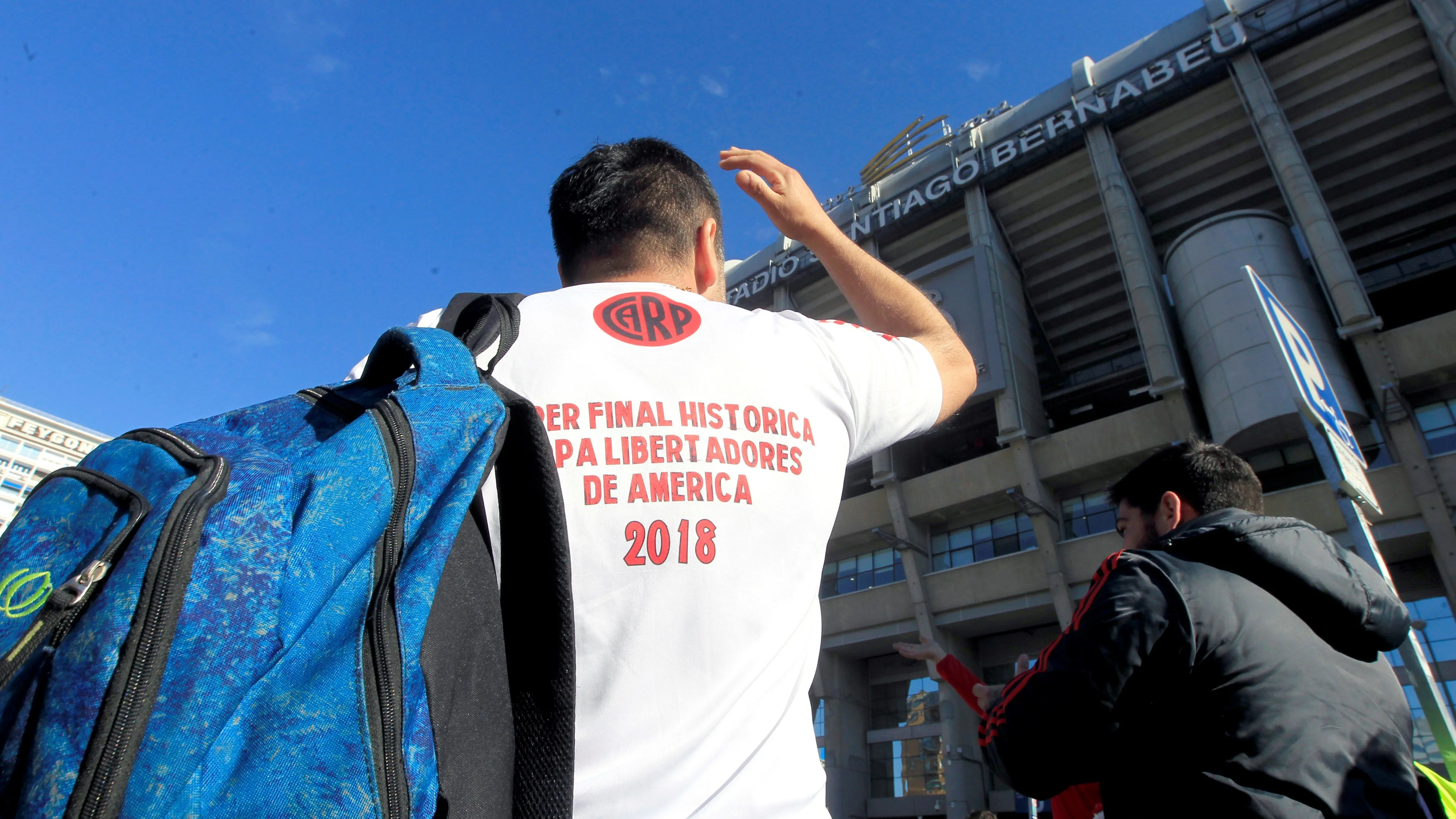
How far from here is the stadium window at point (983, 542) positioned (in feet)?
74.8

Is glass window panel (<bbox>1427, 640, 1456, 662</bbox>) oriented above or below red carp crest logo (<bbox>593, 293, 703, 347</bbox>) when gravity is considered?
below

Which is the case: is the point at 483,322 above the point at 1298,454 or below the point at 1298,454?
below

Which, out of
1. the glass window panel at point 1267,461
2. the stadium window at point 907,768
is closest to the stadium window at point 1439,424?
the glass window panel at point 1267,461

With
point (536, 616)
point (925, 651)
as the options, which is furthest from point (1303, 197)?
point (536, 616)

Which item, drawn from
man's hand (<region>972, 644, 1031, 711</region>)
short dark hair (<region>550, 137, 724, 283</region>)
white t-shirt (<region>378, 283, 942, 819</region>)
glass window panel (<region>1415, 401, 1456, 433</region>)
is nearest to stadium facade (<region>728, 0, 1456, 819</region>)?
glass window panel (<region>1415, 401, 1456, 433</region>)

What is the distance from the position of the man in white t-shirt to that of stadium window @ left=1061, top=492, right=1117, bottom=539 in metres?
21.9

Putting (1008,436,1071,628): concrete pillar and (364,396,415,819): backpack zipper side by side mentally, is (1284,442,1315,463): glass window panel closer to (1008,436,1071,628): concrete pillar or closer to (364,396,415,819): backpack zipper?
(1008,436,1071,628): concrete pillar

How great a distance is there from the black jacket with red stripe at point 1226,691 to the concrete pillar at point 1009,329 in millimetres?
21166

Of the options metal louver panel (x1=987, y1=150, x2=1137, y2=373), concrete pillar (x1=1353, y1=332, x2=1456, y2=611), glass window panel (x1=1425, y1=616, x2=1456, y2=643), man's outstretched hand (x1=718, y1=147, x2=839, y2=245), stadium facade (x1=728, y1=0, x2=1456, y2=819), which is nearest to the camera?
man's outstretched hand (x1=718, y1=147, x2=839, y2=245)

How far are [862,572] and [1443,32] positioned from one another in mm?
20211

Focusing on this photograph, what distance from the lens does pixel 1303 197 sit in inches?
774

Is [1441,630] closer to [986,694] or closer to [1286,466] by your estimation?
[1286,466]

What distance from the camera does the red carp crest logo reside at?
4.82 feet

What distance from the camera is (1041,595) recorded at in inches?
828
